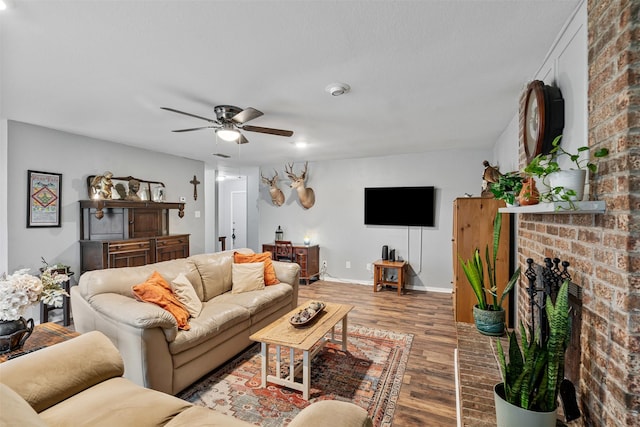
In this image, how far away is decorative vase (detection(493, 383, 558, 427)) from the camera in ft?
4.09

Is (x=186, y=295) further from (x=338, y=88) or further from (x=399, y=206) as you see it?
(x=399, y=206)

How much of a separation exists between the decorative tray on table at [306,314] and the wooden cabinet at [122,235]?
9.24ft

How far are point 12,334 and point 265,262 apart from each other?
2311 millimetres

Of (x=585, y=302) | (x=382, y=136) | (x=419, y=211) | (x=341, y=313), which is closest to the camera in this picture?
(x=585, y=302)

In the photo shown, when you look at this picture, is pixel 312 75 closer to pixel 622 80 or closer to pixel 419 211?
pixel 622 80

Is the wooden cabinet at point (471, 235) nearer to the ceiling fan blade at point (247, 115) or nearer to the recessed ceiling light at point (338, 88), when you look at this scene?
the recessed ceiling light at point (338, 88)

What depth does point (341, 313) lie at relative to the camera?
2.77 meters

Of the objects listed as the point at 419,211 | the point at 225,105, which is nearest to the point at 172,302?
the point at 225,105

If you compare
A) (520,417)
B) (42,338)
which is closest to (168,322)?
(42,338)

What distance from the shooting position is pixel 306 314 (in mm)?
2529

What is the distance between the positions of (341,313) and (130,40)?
2.54m

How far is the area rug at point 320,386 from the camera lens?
82.2 inches

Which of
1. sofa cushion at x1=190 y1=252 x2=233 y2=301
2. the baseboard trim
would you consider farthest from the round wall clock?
the baseboard trim

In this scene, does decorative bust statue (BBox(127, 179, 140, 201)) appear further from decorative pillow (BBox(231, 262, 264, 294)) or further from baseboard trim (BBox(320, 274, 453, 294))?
baseboard trim (BBox(320, 274, 453, 294))
